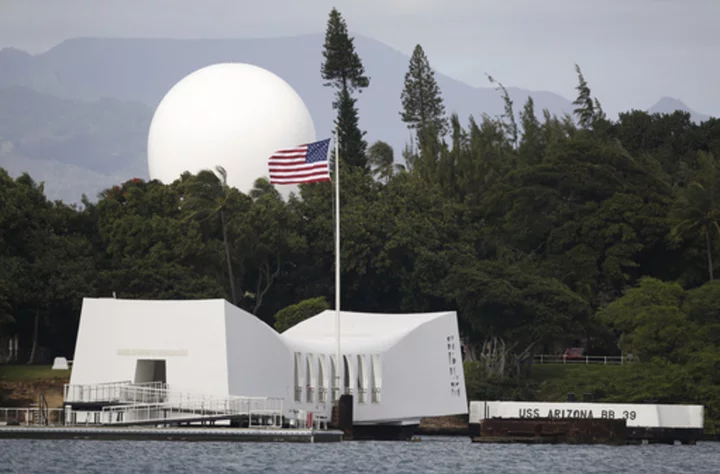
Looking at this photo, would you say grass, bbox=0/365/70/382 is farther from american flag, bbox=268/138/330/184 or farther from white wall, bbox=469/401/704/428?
white wall, bbox=469/401/704/428

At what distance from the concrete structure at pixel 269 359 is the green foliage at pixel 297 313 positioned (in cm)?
989

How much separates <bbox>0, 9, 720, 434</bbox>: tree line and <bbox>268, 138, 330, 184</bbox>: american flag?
20047 millimetres

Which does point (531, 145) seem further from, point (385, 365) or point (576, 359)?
point (385, 365)

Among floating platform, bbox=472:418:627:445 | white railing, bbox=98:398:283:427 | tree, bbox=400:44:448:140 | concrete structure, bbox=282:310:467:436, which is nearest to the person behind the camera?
white railing, bbox=98:398:283:427

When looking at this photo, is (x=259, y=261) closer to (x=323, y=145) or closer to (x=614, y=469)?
(x=323, y=145)

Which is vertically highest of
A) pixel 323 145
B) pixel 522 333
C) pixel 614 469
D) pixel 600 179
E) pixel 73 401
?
pixel 600 179

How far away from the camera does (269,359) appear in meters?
49.6

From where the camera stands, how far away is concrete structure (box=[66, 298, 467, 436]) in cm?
4722

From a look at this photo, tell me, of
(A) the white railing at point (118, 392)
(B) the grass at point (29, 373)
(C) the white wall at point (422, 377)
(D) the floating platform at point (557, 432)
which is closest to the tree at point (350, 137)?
(B) the grass at point (29, 373)

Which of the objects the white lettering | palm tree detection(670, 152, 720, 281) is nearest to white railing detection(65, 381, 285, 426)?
the white lettering

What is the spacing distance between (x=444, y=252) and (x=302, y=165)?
2730 centimetres

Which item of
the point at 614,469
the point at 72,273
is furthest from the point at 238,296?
the point at 614,469

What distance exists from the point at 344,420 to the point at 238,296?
25746mm

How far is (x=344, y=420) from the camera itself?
49.9m
